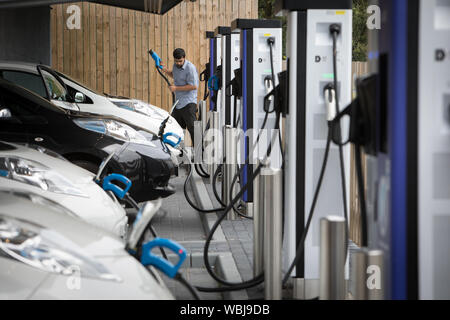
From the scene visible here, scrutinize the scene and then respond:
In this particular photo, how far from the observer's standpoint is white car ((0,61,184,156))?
11266 mm

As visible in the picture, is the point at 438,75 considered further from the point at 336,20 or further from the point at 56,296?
the point at 336,20

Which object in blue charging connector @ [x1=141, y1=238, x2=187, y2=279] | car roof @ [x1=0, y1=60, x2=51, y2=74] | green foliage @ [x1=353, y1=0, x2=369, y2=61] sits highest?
green foliage @ [x1=353, y1=0, x2=369, y2=61]

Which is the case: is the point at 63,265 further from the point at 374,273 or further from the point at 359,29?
the point at 359,29

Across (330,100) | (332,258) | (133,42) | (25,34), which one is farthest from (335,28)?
(133,42)

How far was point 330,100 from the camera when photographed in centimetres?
541

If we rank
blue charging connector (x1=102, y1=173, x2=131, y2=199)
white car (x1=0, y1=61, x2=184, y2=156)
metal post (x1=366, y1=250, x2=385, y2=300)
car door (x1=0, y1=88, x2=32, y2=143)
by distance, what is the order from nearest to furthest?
metal post (x1=366, y1=250, x2=385, y2=300)
blue charging connector (x1=102, y1=173, x2=131, y2=199)
car door (x1=0, y1=88, x2=32, y2=143)
white car (x1=0, y1=61, x2=184, y2=156)

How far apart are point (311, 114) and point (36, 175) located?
2154 mm

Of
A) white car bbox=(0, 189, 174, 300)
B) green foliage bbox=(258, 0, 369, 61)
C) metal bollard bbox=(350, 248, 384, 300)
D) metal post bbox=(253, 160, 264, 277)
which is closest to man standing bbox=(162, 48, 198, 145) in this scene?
metal post bbox=(253, 160, 264, 277)

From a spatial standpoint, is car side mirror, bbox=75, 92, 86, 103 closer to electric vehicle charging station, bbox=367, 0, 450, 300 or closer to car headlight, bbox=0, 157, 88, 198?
car headlight, bbox=0, 157, 88, 198

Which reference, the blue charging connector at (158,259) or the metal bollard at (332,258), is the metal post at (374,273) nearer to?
the metal bollard at (332,258)

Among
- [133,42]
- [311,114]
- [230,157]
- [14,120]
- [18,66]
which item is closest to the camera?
[311,114]

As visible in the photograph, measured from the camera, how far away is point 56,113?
27.7ft

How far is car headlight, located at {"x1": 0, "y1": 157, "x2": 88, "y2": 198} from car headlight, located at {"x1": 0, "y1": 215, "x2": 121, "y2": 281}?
2252mm

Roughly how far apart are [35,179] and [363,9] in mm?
26503
